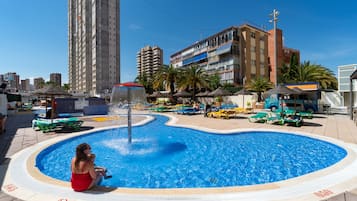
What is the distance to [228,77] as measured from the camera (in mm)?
49906

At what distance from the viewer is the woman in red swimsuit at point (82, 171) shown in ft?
11.4

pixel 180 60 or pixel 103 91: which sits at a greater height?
pixel 180 60

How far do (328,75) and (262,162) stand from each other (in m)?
32.8

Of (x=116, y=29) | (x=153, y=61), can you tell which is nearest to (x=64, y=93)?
(x=116, y=29)

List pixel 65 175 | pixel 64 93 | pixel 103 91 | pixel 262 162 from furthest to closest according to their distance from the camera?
1. pixel 103 91
2. pixel 64 93
3. pixel 262 162
4. pixel 65 175

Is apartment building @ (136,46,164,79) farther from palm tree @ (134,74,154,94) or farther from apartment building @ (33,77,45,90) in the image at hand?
palm tree @ (134,74,154,94)

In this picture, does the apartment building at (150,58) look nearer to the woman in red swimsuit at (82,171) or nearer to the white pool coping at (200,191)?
the white pool coping at (200,191)

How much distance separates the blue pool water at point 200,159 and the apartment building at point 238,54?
42358 millimetres

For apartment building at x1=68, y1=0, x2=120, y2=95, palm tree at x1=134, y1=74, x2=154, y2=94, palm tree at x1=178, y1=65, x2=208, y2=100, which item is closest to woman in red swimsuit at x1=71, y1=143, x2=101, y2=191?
palm tree at x1=178, y1=65, x2=208, y2=100

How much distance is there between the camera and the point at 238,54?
161ft

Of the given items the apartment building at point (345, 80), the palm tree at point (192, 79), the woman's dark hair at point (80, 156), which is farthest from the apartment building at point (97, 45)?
the woman's dark hair at point (80, 156)

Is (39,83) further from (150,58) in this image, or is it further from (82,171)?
(82,171)

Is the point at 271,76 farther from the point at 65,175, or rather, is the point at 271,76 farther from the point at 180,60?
the point at 65,175

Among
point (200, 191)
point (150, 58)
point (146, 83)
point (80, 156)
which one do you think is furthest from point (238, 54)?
point (150, 58)
